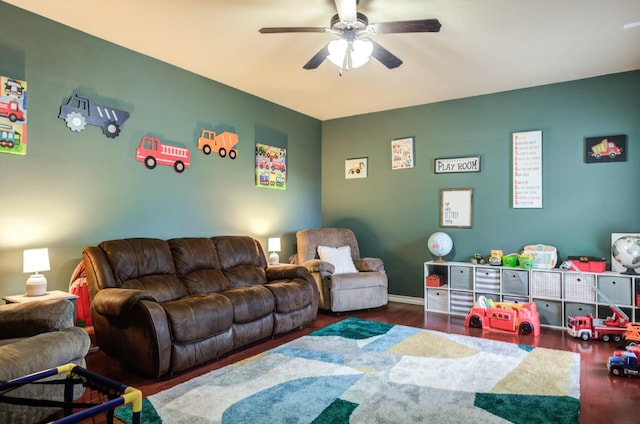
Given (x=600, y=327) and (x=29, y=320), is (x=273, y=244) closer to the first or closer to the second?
(x=29, y=320)

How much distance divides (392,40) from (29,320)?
343 centimetres

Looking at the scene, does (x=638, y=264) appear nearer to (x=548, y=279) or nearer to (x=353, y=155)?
(x=548, y=279)

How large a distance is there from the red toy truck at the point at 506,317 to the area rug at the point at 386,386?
47cm

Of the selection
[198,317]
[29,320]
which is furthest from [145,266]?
[29,320]

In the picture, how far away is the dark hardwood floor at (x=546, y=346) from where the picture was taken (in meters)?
2.45

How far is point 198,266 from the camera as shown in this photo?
3.90 m

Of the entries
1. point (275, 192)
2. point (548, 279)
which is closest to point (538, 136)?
point (548, 279)

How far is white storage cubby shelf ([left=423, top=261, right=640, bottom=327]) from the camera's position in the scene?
398 centimetres

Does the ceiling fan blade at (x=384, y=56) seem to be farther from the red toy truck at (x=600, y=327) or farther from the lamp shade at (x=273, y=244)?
the red toy truck at (x=600, y=327)

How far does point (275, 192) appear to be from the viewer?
18.0 feet

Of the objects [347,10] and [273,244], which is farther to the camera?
[273,244]

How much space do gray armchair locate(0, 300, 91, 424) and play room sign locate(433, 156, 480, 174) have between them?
4460 mm

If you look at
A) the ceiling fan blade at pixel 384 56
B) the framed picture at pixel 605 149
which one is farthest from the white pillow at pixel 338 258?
the framed picture at pixel 605 149

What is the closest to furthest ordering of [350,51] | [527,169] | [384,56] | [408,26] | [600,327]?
[408,26]
[350,51]
[384,56]
[600,327]
[527,169]
